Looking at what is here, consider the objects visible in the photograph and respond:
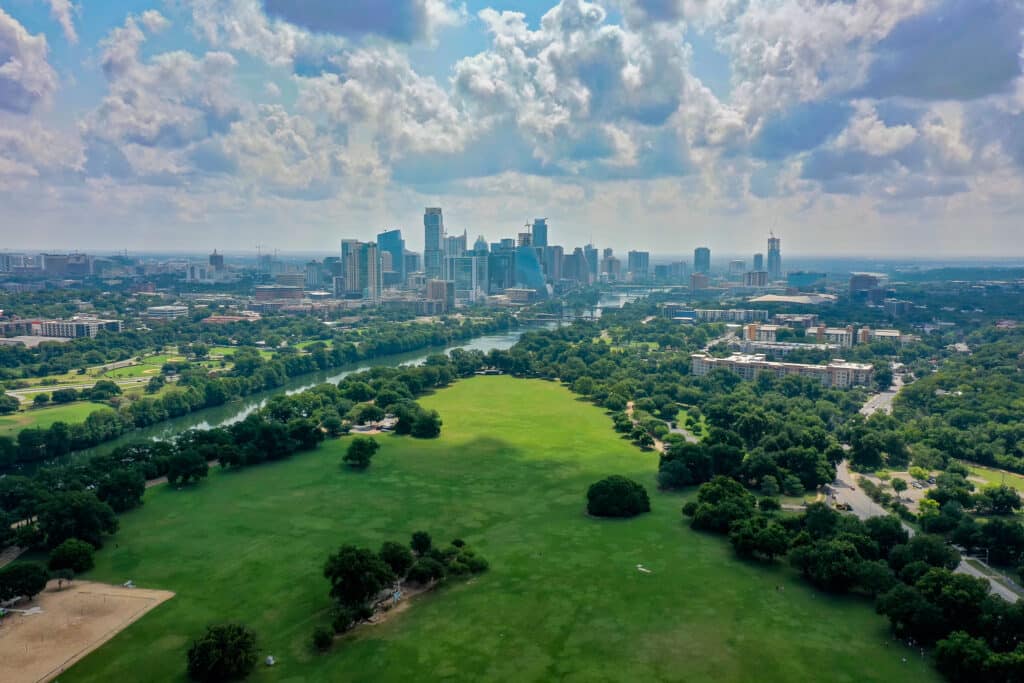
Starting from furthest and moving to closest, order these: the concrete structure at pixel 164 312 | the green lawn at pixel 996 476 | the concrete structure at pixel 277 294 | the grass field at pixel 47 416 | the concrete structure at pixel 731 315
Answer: the concrete structure at pixel 277 294
the concrete structure at pixel 731 315
the concrete structure at pixel 164 312
the grass field at pixel 47 416
the green lawn at pixel 996 476

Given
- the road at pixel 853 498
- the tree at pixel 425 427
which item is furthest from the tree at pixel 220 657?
the tree at pixel 425 427

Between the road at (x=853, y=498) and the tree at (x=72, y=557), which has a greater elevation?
the tree at (x=72, y=557)

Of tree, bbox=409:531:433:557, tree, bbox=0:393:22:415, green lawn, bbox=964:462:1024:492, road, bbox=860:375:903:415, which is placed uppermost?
tree, bbox=0:393:22:415

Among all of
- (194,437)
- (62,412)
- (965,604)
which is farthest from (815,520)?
(62,412)

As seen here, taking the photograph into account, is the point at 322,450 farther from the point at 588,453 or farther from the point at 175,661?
the point at 175,661

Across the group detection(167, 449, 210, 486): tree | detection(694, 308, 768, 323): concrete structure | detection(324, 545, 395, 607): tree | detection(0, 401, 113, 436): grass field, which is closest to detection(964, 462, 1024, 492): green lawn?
detection(324, 545, 395, 607): tree

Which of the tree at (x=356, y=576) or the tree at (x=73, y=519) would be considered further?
the tree at (x=73, y=519)

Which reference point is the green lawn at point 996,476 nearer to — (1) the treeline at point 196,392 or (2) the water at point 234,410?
(2) the water at point 234,410

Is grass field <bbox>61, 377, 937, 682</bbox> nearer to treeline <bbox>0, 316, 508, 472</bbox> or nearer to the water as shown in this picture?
treeline <bbox>0, 316, 508, 472</bbox>
